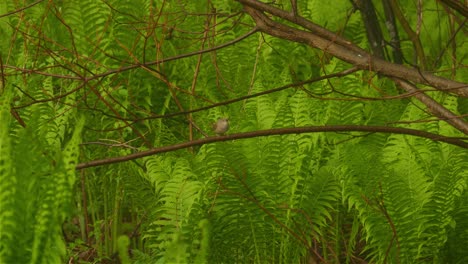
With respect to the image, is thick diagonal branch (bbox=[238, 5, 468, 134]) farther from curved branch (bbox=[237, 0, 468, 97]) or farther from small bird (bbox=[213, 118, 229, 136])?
small bird (bbox=[213, 118, 229, 136])

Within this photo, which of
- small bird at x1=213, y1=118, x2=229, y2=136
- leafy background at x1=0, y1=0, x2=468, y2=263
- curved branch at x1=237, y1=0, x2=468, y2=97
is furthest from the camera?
small bird at x1=213, y1=118, x2=229, y2=136

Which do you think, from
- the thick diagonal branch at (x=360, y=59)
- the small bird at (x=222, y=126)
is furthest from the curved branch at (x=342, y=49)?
the small bird at (x=222, y=126)

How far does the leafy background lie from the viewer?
5.79 feet

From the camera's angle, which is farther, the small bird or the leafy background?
the small bird

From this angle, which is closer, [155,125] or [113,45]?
[155,125]

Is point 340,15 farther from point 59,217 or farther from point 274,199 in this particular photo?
point 59,217

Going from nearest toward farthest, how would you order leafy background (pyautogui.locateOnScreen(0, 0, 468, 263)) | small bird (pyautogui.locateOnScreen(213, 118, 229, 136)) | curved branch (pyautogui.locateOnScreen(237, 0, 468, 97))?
leafy background (pyautogui.locateOnScreen(0, 0, 468, 263)), curved branch (pyautogui.locateOnScreen(237, 0, 468, 97)), small bird (pyautogui.locateOnScreen(213, 118, 229, 136))

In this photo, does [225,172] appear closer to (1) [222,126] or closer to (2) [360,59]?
(1) [222,126]

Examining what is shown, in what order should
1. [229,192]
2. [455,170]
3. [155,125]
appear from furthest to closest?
[155,125] < [455,170] < [229,192]

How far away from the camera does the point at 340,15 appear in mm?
4043

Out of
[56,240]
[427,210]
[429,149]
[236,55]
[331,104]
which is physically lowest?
[56,240]

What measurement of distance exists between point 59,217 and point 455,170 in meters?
1.60

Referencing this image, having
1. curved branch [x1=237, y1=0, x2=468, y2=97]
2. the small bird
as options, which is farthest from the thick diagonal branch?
the small bird

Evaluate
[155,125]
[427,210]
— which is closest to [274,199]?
[427,210]
